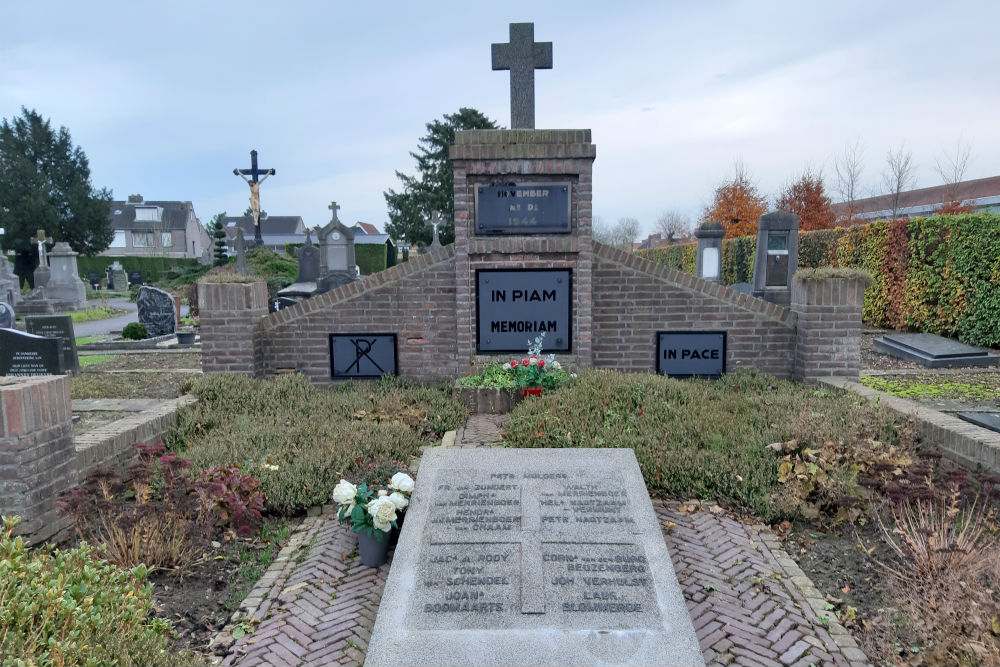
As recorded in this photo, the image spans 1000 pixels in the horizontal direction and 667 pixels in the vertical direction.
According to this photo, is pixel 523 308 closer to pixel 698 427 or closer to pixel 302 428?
pixel 698 427

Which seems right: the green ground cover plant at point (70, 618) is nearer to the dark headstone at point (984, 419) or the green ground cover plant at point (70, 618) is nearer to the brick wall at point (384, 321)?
the brick wall at point (384, 321)

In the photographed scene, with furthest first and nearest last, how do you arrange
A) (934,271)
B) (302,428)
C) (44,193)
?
(44,193) < (934,271) < (302,428)

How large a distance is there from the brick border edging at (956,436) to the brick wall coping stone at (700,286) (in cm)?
171

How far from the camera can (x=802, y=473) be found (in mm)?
4164

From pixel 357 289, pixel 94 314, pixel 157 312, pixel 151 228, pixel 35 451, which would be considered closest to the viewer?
pixel 35 451

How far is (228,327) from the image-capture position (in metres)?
6.96

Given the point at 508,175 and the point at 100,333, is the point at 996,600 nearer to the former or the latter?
the point at 508,175

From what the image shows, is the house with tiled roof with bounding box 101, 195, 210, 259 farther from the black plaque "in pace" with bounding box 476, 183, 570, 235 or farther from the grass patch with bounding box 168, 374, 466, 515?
the black plaque "in pace" with bounding box 476, 183, 570, 235

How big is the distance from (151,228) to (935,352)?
76135mm

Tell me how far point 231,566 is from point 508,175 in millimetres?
4721

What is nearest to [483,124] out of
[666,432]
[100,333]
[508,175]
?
[100,333]

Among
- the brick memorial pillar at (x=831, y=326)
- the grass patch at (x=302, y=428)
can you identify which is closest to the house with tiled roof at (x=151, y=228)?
the grass patch at (x=302, y=428)

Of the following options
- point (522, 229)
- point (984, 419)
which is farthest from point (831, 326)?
point (522, 229)

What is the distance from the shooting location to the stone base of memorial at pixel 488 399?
6.24m
